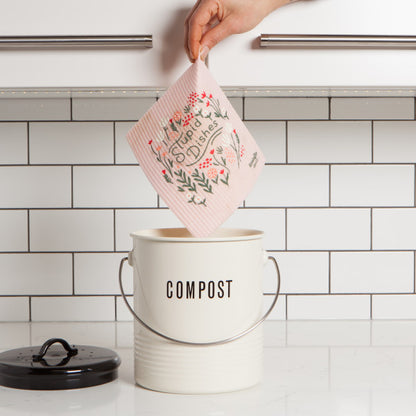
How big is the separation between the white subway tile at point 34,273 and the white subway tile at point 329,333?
478 mm

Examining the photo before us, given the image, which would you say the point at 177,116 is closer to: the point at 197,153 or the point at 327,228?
the point at 197,153

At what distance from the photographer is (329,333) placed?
117 centimetres

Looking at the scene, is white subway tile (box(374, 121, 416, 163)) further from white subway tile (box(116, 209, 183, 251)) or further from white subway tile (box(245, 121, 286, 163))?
white subway tile (box(116, 209, 183, 251))

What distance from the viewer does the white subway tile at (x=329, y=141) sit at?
127cm

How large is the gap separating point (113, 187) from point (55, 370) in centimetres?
52

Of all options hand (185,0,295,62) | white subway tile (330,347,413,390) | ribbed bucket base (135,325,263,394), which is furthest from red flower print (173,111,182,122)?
white subway tile (330,347,413,390)

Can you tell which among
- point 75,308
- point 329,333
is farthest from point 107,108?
point 329,333

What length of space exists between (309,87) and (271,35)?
11 cm

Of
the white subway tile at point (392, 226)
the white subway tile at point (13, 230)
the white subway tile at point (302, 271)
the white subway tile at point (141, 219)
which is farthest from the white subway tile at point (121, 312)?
the white subway tile at point (392, 226)

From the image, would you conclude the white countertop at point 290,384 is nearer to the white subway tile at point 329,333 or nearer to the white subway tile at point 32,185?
the white subway tile at point 329,333

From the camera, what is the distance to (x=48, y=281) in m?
1.27

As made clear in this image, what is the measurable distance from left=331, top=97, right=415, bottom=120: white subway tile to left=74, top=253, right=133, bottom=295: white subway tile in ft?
1.79

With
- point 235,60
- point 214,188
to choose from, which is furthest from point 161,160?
point 235,60

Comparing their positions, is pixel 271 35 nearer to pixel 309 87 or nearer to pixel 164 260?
pixel 309 87
